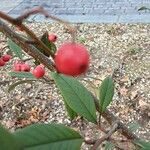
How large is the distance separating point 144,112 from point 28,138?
2.37m

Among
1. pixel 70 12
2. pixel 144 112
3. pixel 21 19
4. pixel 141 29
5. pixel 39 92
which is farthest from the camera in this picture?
pixel 70 12

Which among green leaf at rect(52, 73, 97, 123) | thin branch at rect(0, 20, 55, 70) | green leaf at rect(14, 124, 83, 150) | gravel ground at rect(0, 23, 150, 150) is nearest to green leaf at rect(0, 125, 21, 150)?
green leaf at rect(14, 124, 83, 150)

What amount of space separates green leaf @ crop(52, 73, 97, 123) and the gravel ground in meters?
1.57

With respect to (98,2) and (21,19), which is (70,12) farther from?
(21,19)

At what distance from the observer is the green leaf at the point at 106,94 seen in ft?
3.16

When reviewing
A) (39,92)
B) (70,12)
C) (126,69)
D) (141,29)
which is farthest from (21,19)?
(70,12)

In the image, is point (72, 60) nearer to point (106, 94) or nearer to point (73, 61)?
point (73, 61)

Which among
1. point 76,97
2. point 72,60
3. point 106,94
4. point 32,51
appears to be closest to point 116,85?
point 106,94

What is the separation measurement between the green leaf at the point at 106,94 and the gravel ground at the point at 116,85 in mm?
1416

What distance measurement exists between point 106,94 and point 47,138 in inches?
17.6

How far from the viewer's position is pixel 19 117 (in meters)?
2.88

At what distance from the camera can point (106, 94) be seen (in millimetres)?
1054

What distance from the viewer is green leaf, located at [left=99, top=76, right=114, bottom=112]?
37.9 inches

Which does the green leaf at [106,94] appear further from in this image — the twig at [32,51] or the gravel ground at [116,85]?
the gravel ground at [116,85]
